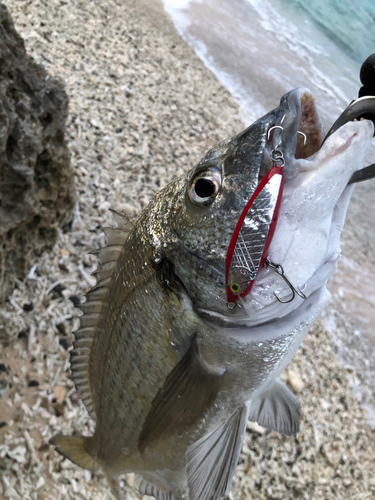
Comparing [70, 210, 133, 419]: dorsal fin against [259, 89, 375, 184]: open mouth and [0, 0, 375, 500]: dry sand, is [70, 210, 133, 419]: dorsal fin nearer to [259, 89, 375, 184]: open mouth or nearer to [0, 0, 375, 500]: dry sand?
[259, 89, 375, 184]: open mouth

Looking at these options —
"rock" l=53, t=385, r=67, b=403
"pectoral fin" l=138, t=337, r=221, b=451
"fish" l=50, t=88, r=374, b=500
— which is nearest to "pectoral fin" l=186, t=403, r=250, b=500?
"fish" l=50, t=88, r=374, b=500

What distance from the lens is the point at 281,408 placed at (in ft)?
4.50

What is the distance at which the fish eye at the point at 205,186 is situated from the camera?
86 centimetres

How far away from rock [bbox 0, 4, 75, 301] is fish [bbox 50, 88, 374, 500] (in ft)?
3.16

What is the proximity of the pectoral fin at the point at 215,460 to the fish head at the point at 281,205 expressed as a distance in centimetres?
46

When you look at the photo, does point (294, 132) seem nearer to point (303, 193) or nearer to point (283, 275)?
point (303, 193)

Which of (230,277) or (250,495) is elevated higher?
(230,277)

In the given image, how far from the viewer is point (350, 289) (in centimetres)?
387

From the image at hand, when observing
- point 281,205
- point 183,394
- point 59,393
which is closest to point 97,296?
point 183,394

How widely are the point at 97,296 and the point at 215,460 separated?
61 centimetres

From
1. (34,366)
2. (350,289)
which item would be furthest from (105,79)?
(350,289)

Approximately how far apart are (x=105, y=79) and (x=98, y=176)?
1.36 m

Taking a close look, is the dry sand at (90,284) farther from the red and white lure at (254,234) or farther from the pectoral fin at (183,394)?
the red and white lure at (254,234)

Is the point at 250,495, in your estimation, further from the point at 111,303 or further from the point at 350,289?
the point at 350,289
